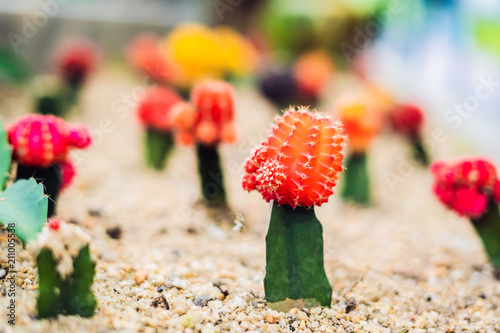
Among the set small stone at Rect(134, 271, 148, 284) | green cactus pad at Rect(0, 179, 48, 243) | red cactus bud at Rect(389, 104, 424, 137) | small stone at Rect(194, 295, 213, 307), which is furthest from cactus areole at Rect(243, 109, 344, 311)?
red cactus bud at Rect(389, 104, 424, 137)

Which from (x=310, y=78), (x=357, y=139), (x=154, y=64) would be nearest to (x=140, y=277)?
(x=357, y=139)

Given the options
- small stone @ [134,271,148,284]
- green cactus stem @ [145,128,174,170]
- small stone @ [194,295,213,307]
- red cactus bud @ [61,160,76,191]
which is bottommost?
small stone @ [194,295,213,307]

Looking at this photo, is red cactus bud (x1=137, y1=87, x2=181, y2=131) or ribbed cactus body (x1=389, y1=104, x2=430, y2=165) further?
ribbed cactus body (x1=389, y1=104, x2=430, y2=165)

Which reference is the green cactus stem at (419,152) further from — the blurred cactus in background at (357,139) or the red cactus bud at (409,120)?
the blurred cactus in background at (357,139)

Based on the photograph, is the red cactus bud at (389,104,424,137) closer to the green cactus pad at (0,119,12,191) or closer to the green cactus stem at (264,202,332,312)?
the green cactus stem at (264,202,332,312)

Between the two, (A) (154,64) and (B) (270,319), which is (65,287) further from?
(A) (154,64)

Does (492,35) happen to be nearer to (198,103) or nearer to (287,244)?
(198,103)

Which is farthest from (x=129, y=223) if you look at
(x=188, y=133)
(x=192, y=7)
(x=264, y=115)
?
(x=192, y=7)
